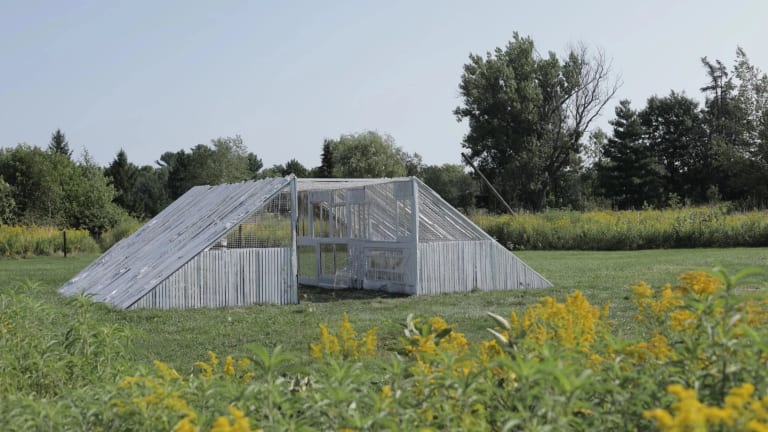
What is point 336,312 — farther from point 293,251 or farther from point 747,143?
point 747,143

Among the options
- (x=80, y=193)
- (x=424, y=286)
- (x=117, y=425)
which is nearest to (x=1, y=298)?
(x=117, y=425)

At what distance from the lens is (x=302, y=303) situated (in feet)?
37.8

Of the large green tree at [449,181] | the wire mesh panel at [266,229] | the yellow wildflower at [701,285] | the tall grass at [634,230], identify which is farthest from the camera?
the large green tree at [449,181]

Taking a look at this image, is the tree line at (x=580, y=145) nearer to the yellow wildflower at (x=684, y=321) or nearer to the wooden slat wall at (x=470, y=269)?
the wooden slat wall at (x=470, y=269)

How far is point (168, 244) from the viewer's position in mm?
12266

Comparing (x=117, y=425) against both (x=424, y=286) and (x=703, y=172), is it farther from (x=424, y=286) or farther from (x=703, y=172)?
(x=703, y=172)

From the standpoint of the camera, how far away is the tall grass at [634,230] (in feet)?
66.2

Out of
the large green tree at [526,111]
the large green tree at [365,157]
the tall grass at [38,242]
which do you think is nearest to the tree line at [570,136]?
the large green tree at [526,111]

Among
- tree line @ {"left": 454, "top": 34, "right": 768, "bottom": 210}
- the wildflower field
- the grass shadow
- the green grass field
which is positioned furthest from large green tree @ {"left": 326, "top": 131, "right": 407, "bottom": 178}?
the wildflower field

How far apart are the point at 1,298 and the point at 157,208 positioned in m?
48.9

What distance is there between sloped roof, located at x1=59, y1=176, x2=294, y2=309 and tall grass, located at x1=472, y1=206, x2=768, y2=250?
10759 mm

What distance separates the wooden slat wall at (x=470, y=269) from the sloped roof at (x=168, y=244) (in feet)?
7.72

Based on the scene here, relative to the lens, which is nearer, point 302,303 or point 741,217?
point 302,303

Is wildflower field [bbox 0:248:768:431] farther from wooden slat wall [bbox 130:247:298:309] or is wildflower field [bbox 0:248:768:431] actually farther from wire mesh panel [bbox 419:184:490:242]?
wire mesh panel [bbox 419:184:490:242]
